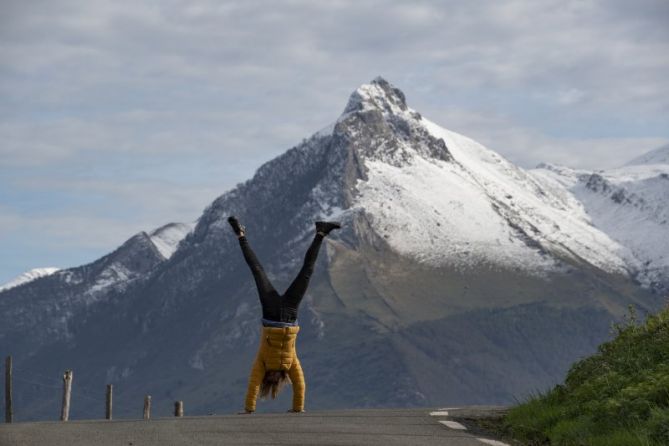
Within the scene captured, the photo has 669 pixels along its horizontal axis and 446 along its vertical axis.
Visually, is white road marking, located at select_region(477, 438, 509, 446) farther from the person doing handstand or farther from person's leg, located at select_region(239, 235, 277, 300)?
person's leg, located at select_region(239, 235, 277, 300)

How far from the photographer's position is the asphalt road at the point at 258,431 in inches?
755

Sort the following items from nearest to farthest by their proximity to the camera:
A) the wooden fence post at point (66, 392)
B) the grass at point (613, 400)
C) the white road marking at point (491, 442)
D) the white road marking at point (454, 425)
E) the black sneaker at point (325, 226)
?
the grass at point (613, 400)
the white road marking at point (491, 442)
the white road marking at point (454, 425)
the black sneaker at point (325, 226)
the wooden fence post at point (66, 392)

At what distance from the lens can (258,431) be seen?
20766 millimetres

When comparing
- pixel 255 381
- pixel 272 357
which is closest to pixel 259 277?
pixel 272 357

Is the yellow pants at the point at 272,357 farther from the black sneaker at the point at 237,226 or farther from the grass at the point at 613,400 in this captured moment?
the grass at the point at 613,400

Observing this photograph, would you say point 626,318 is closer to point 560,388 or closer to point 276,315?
point 560,388

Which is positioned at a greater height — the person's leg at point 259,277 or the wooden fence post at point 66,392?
the person's leg at point 259,277

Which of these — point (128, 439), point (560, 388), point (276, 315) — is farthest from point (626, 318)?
point (128, 439)

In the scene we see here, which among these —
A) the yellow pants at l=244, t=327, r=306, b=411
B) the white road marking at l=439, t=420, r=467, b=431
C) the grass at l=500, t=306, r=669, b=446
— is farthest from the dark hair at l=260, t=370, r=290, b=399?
the grass at l=500, t=306, r=669, b=446

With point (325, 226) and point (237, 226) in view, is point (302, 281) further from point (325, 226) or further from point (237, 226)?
point (237, 226)

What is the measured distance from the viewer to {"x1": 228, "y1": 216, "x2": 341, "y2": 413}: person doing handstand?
26250mm

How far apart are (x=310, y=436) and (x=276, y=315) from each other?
6471 mm

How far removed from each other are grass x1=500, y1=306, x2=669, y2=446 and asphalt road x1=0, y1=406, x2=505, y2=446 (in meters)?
1.06

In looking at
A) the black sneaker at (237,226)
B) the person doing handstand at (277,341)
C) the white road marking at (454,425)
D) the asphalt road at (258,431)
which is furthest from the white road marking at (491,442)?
the black sneaker at (237,226)
